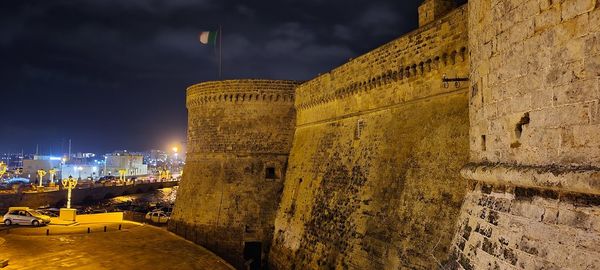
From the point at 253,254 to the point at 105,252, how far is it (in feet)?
18.8

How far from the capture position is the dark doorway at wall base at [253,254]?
17.8 m

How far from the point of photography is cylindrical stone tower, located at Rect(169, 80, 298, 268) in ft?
59.6

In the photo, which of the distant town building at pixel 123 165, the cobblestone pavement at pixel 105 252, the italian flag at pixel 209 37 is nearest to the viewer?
the cobblestone pavement at pixel 105 252

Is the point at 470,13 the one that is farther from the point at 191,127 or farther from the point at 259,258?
the point at 191,127

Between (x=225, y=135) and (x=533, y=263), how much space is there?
1698 cm

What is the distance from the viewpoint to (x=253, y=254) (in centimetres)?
1825

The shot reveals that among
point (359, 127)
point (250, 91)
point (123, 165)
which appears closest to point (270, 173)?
point (250, 91)

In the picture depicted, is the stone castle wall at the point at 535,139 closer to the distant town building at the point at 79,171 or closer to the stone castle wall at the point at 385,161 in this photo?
the stone castle wall at the point at 385,161

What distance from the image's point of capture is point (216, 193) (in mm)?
19266

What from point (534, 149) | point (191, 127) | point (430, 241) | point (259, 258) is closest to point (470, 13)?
point (534, 149)

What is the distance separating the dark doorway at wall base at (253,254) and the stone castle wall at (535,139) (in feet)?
45.2

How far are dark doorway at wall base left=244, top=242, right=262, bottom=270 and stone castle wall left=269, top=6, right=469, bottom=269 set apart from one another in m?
1.29

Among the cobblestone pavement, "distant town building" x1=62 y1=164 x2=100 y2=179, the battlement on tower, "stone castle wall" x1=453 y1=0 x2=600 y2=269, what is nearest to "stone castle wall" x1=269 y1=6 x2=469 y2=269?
the battlement on tower

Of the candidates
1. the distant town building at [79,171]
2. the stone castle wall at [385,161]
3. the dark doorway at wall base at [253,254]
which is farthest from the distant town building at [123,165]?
the stone castle wall at [385,161]
